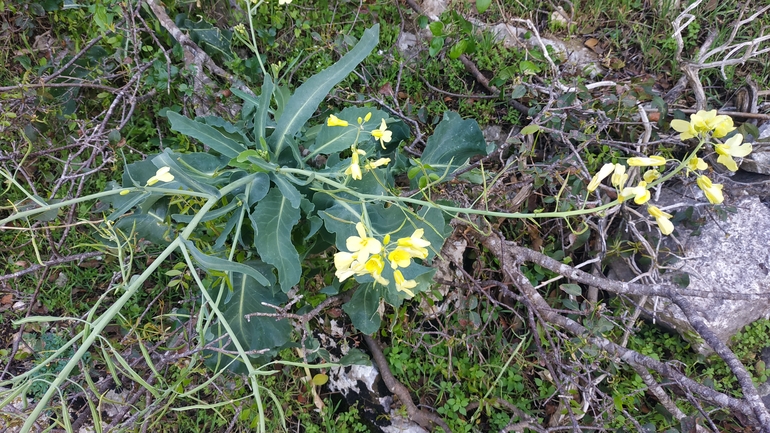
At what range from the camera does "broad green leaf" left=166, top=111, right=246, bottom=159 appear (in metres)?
1.52

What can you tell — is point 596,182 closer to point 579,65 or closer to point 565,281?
point 565,281

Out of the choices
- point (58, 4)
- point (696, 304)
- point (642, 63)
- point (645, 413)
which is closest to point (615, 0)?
point (642, 63)

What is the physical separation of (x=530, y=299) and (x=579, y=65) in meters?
1.27

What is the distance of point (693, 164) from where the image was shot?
3.42 ft

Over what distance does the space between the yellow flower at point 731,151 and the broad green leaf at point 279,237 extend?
112cm

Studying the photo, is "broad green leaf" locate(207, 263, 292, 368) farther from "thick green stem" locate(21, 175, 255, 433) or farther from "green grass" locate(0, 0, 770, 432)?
"thick green stem" locate(21, 175, 255, 433)

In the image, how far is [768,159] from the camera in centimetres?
203

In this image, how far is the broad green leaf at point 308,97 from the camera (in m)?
1.59

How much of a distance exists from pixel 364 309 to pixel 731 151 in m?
1.20

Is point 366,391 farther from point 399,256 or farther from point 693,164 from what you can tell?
point 693,164

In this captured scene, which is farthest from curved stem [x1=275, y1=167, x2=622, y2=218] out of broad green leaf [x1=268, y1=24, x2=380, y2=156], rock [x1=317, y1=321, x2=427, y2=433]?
rock [x1=317, y1=321, x2=427, y2=433]

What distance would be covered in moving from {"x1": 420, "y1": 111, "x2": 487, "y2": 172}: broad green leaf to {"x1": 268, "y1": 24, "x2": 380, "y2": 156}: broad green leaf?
43cm

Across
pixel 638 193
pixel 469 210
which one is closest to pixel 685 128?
pixel 638 193

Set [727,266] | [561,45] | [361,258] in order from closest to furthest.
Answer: [361,258], [727,266], [561,45]
